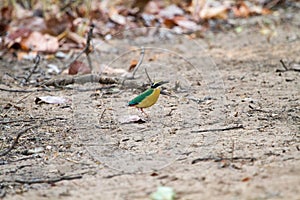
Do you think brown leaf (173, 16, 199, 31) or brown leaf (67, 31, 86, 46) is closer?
brown leaf (67, 31, 86, 46)

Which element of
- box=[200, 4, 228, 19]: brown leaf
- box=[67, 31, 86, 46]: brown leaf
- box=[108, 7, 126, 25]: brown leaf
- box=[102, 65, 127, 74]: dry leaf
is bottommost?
box=[102, 65, 127, 74]: dry leaf

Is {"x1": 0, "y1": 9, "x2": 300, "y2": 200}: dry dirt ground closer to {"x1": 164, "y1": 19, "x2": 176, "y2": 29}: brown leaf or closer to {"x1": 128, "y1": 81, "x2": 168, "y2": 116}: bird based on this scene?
{"x1": 128, "y1": 81, "x2": 168, "y2": 116}: bird

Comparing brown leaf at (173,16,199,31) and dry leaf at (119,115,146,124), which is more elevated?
brown leaf at (173,16,199,31)

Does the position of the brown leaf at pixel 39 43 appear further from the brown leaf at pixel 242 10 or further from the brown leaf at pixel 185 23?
the brown leaf at pixel 242 10

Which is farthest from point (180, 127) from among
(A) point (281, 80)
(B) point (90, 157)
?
(A) point (281, 80)

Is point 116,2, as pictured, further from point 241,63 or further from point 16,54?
point 241,63

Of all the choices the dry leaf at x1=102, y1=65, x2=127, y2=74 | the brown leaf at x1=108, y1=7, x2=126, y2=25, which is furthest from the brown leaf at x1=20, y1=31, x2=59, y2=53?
the brown leaf at x1=108, y1=7, x2=126, y2=25

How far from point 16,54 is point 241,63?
1.48 m

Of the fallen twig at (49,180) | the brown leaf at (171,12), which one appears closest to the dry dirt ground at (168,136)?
the fallen twig at (49,180)

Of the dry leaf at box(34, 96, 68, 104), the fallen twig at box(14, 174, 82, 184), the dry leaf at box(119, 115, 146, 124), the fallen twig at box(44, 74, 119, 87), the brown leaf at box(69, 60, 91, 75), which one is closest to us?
the fallen twig at box(14, 174, 82, 184)

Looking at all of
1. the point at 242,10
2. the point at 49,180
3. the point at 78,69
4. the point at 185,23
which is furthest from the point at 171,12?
the point at 49,180

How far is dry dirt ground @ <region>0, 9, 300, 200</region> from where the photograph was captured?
63.5 inches

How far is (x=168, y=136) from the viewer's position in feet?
6.75

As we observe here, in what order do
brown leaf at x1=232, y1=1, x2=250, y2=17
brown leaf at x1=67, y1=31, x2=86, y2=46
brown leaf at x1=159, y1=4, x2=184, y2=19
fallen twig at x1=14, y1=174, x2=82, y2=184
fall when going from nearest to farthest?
fallen twig at x1=14, y1=174, x2=82, y2=184
brown leaf at x1=67, y1=31, x2=86, y2=46
brown leaf at x1=159, y1=4, x2=184, y2=19
brown leaf at x1=232, y1=1, x2=250, y2=17
